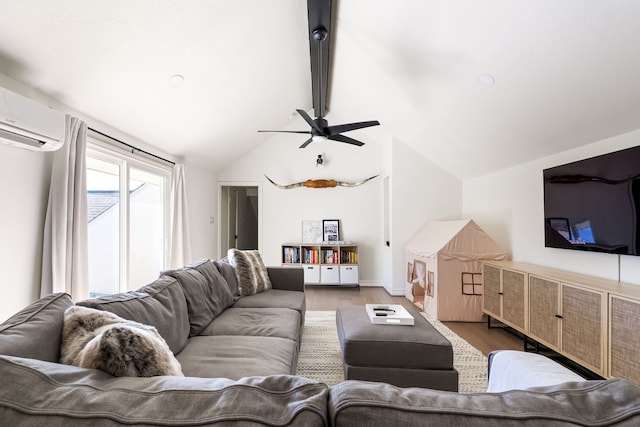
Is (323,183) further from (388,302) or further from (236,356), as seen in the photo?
(236,356)

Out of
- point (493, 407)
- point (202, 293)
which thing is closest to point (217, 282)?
point (202, 293)

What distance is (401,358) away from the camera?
5.91 ft

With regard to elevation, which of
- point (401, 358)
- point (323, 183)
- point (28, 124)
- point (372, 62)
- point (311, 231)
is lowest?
point (401, 358)

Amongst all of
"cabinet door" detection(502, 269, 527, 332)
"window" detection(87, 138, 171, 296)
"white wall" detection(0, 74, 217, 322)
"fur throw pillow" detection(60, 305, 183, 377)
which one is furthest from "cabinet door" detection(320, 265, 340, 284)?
"fur throw pillow" detection(60, 305, 183, 377)

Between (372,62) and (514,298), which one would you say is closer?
(514,298)

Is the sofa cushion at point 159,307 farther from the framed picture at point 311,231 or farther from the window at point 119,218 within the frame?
the framed picture at point 311,231

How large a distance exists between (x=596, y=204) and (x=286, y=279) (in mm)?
2824

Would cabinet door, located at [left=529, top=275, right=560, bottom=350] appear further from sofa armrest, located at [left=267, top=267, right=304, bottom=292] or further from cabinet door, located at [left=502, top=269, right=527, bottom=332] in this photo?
sofa armrest, located at [left=267, top=267, right=304, bottom=292]

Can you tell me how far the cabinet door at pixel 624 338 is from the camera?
1.64 meters

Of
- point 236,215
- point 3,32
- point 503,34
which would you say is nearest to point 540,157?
point 503,34

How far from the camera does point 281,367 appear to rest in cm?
144

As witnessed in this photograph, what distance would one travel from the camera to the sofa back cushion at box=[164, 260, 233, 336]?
1867 mm

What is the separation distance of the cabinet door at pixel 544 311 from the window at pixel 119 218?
401cm

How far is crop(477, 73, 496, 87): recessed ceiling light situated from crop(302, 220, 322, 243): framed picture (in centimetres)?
352
